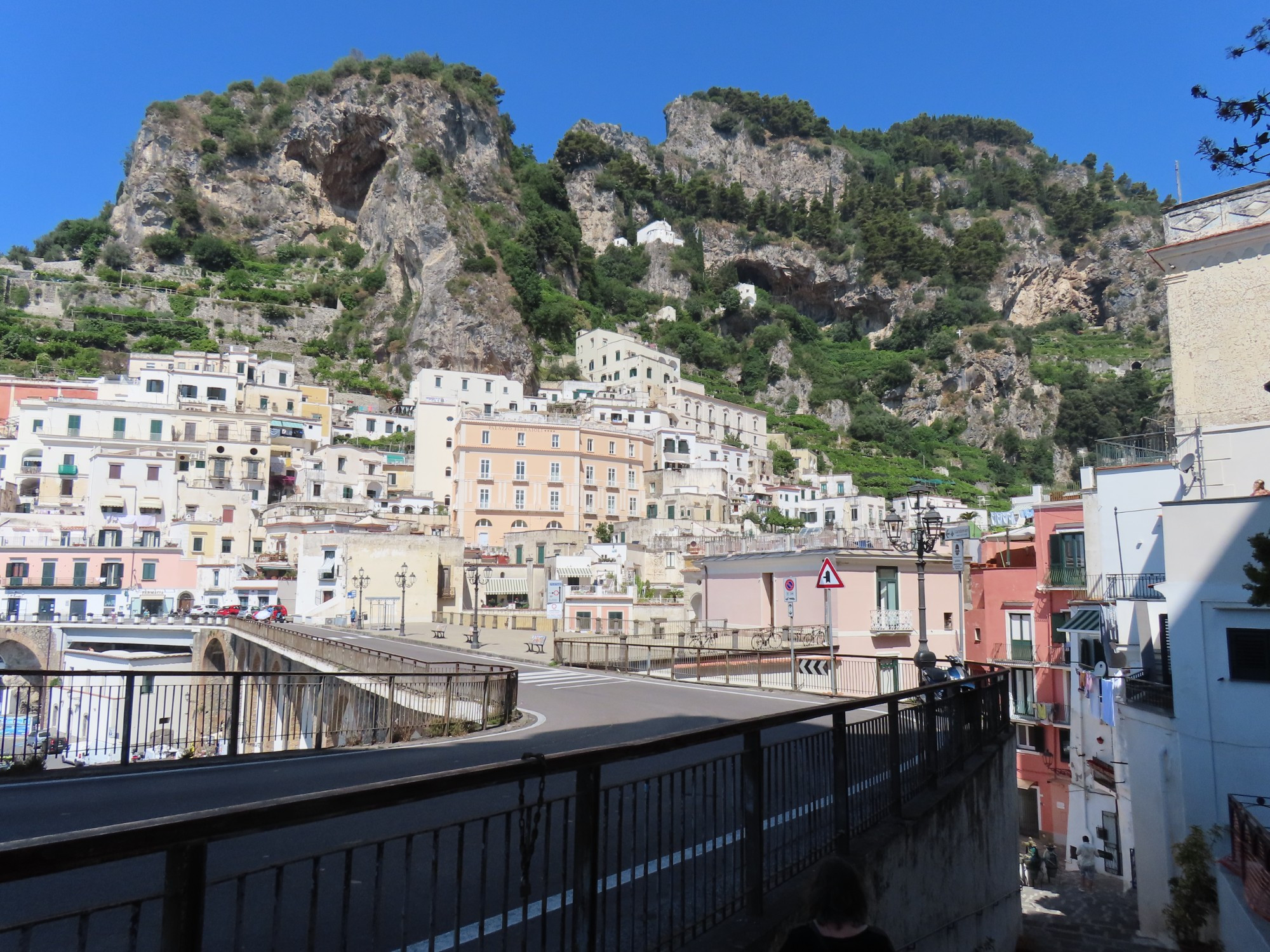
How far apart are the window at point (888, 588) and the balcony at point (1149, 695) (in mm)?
9427

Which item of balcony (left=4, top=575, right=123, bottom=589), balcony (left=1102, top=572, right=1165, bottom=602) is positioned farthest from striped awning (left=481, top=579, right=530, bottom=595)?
balcony (left=1102, top=572, right=1165, bottom=602)

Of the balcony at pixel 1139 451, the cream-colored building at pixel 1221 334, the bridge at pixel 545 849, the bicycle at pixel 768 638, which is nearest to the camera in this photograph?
the bridge at pixel 545 849

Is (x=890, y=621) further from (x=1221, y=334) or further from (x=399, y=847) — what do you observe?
(x=399, y=847)

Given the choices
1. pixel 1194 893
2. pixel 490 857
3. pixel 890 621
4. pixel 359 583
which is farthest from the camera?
pixel 359 583

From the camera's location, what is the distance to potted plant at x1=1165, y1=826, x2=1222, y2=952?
1520 centimetres

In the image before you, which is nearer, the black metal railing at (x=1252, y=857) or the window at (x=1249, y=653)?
the black metal railing at (x=1252, y=857)

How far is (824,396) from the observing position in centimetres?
11325

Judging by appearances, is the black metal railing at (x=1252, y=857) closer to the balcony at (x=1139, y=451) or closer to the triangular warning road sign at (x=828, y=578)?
the triangular warning road sign at (x=828, y=578)

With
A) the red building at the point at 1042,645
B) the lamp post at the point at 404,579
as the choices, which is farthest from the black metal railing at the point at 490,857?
the lamp post at the point at 404,579

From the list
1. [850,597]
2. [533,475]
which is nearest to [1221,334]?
[850,597]

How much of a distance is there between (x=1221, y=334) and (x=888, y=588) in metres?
12.6

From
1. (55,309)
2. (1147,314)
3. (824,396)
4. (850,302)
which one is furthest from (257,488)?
(1147,314)

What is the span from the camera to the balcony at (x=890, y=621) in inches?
1152

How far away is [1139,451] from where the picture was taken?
2770 cm
